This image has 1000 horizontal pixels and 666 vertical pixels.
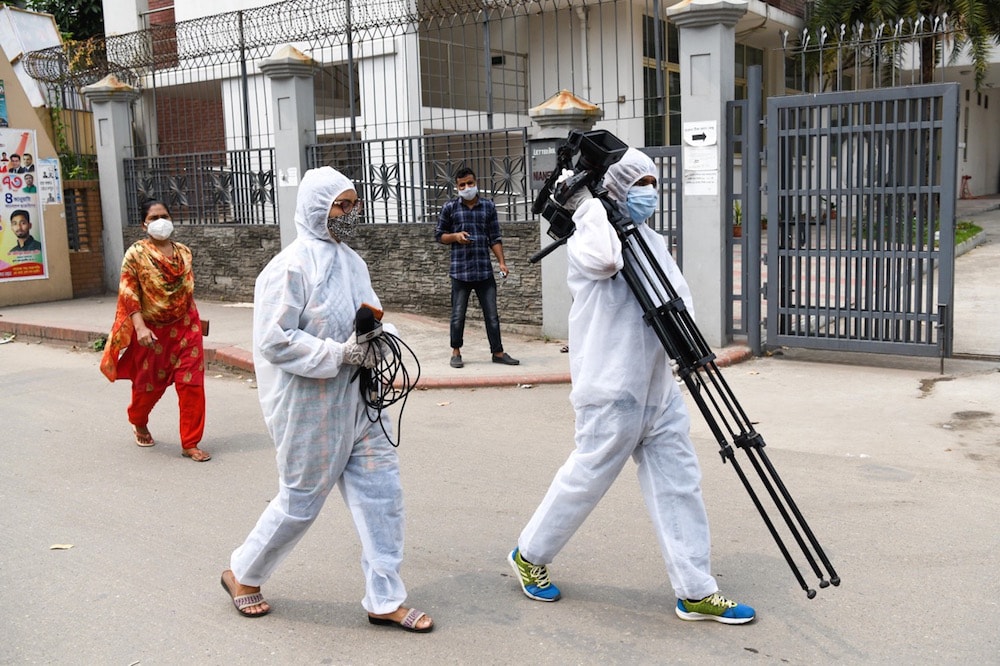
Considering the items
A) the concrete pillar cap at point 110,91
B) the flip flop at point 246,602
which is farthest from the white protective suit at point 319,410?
the concrete pillar cap at point 110,91

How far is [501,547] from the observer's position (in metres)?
4.86

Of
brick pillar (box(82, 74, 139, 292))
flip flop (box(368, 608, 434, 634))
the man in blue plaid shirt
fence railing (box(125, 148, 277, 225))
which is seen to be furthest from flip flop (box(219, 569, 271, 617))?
brick pillar (box(82, 74, 139, 292))

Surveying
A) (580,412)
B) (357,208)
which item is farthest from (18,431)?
(580,412)

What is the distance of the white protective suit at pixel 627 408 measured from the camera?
389 centimetres

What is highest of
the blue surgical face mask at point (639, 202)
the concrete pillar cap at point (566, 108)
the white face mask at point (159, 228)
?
the concrete pillar cap at point (566, 108)

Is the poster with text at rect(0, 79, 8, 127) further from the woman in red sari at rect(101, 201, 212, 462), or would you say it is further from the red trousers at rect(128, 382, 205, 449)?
the red trousers at rect(128, 382, 205, 449)

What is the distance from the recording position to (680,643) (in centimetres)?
378

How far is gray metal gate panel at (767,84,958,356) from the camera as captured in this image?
27.0 ft

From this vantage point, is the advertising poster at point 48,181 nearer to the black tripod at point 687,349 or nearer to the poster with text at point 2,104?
the poster with text at point 2,104

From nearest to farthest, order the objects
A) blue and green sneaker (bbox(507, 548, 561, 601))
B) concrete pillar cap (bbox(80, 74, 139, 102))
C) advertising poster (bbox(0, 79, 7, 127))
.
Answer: blue and green sneaker (bbox(507, 548, 561, 601)), advertising poster (bbox(0, 79, 7, 127)), concrete pillar cap (bbox(80, 74, 139, 102))

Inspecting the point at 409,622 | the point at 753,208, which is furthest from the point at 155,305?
the point at 753,208

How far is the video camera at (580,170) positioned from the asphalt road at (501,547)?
1.49 m

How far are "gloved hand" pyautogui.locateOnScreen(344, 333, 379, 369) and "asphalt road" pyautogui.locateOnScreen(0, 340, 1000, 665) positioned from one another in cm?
105

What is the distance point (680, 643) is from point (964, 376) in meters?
5.54
